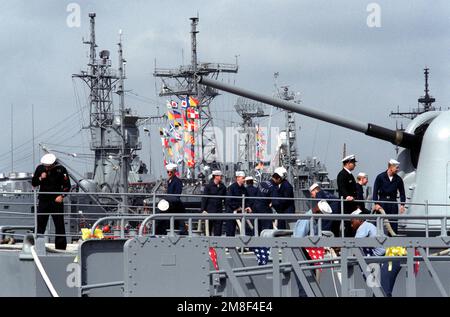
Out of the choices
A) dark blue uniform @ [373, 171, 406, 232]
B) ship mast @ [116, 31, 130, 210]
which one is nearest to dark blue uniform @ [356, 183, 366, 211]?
dark blue uniform @ [373, 171, 406, 232]

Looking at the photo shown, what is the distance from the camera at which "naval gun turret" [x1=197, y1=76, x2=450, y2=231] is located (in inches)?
621

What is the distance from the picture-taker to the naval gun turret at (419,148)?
51.7 feet

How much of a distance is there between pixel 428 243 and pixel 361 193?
5259 millimetres

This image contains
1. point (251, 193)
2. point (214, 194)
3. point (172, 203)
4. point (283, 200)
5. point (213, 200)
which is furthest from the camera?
point (251, 193)

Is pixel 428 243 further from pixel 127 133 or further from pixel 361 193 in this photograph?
pixel 127 133

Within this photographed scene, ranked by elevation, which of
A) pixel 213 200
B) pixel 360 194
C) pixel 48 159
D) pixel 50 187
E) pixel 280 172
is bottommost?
pixel 213 200

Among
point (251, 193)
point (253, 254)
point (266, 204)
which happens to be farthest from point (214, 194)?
point (253, 254)

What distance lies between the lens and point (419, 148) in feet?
54.3

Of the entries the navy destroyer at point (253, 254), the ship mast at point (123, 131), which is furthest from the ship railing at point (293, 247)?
the ship mast at point (123, 131)

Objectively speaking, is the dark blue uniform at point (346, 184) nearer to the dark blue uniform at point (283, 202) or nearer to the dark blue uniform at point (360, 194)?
the dark blue uniform at point (360, 194)

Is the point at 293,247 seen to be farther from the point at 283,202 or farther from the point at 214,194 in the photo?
the point at 214,194

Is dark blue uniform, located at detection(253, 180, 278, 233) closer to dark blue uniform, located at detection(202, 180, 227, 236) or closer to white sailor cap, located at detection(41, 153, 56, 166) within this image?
dark blue uniform, located at detection(202, 180, 227, 236)
